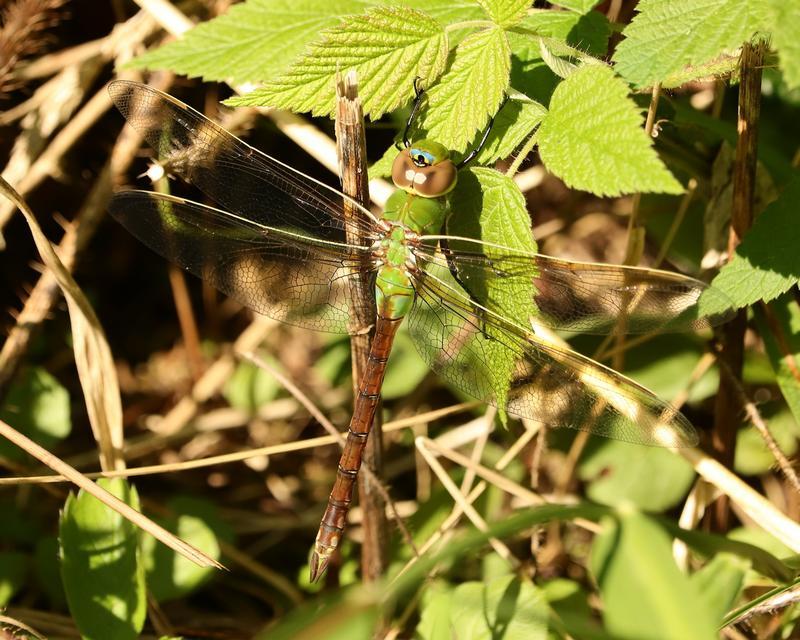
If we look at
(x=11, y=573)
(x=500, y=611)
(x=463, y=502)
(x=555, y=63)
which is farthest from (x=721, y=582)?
(x=11, y=573)

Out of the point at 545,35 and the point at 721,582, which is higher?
the point at 545,35

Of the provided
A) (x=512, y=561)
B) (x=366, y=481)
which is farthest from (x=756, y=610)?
(x=366, y=481)

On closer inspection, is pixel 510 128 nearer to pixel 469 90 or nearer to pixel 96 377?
pixel 469 90

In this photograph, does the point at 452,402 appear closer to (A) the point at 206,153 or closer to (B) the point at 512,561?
(B) the point at 512,561

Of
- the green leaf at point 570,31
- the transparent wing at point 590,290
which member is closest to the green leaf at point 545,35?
the green leaf at point 570,31

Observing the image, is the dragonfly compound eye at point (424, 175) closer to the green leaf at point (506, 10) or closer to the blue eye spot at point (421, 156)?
the blue eye spot at point (421, 156)

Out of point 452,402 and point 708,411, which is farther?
point 452,402

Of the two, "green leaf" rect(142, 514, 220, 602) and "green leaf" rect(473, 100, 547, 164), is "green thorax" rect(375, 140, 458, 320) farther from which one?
"green leaf" rect(142, 514, 220, 602)
